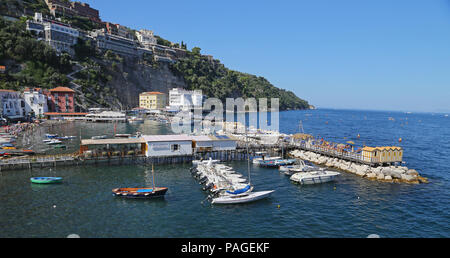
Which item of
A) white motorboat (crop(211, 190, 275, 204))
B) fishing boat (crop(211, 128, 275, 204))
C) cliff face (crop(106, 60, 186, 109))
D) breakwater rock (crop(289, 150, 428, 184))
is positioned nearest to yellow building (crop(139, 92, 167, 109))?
cliff face (crop(106, 60, 186, 109))

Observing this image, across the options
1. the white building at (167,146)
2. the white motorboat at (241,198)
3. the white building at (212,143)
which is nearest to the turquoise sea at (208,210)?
the white motorboat at (241,198)

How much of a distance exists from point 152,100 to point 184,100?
19.8m

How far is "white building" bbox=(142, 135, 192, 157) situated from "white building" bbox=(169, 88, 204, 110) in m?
112

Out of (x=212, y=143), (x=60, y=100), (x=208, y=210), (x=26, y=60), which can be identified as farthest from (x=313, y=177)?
(x=26, y=60)

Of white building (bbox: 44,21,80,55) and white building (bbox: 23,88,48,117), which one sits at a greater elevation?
white building (bbox: 44,21,80,55)

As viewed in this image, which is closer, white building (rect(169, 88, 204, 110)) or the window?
the window

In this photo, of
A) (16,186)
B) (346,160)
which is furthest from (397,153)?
(16,186)

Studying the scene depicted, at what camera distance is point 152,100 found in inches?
6624

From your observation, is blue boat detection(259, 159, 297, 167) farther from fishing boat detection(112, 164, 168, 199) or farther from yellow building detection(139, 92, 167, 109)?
yellow building detection(139, 92, 167, 109)

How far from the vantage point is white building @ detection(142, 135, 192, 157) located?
53.3 meters

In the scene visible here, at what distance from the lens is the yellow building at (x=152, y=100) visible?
167125mm

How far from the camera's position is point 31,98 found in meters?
113

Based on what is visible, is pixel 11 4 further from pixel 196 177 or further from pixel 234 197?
pixel 234 197

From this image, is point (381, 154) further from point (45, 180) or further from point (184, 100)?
point (184, 100)
